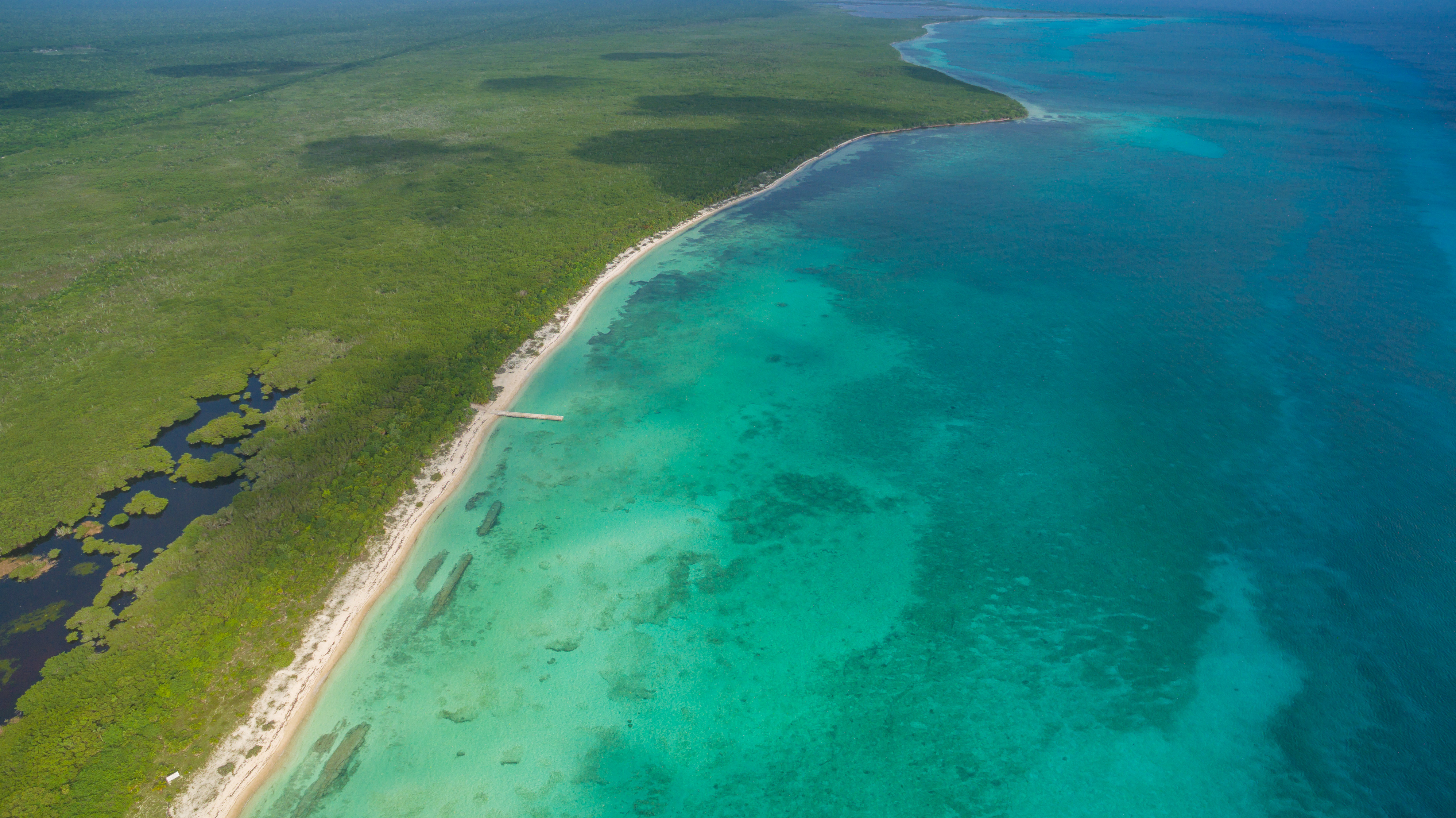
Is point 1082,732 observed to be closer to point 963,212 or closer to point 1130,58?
point 963,212

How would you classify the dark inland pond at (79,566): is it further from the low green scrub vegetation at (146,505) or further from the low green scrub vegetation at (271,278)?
the low green scrub vegetation at (271,278)

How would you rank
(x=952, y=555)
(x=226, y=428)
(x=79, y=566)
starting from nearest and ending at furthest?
(x=79, y=566) → (x=952, y=555) → (x=226, y=428)

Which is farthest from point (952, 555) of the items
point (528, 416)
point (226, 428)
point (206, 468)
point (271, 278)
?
point (271, 278)

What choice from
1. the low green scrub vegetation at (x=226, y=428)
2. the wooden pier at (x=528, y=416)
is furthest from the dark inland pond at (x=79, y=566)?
the wooden pier at (x=528, y=416)

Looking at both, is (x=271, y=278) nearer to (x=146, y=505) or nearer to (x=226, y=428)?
(x=226, y=428)

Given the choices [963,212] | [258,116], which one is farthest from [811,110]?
[258,116]

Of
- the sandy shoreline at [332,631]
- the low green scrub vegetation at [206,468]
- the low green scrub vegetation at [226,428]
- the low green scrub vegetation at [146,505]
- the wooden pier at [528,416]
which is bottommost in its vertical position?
the sandy shoreline at [332,631]
